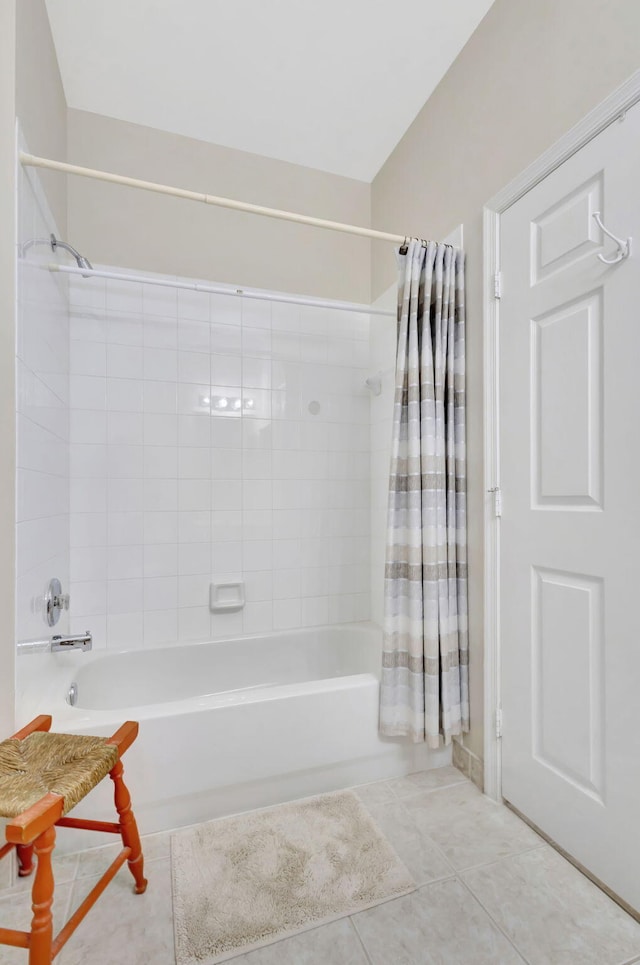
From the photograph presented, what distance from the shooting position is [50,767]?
107 cm

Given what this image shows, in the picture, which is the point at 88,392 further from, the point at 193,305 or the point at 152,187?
the point at 152,187

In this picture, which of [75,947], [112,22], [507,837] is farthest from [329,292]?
[75,947]

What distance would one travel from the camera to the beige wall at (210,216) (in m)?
2.13

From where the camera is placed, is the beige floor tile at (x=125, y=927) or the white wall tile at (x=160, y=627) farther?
the white wall tile at (x=160, y=627)

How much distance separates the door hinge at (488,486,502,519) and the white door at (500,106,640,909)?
0.03 meters

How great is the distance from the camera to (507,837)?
142 centimetres

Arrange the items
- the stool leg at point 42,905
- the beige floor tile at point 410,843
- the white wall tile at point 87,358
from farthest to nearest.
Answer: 1. the white wall tile at point 87,358
2. the beige floor tile at point 410,843
3. the stool leg at point 42,905

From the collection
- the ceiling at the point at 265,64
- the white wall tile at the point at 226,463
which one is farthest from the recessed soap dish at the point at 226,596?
the ceiling at the point at 265,64

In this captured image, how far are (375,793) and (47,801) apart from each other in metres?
1.12

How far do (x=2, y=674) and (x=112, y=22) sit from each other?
7.37 ft

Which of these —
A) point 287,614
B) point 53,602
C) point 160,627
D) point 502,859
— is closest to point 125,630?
point 160,627

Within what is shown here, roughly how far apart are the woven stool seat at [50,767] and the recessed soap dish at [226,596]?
3.46ft

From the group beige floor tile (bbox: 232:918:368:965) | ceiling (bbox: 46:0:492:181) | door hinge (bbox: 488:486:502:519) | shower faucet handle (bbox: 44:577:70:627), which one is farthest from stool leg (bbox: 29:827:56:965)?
ceiling (bbox: 46:0:492:181)

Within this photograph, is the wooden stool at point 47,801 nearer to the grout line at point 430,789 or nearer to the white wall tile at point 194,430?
the grout line at point 430,789
